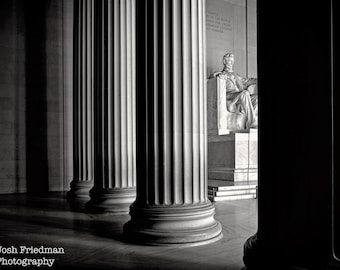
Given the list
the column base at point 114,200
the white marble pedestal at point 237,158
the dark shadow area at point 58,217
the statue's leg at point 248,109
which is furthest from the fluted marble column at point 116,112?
the statue's leg at point 248,109

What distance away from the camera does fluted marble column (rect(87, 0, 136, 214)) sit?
7879mm

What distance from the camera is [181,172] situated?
5.49 meters

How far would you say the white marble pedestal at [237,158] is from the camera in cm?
1107

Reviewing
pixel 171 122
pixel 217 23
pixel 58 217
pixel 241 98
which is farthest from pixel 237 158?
pixel 217 23

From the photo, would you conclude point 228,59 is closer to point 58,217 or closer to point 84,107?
point 84,107

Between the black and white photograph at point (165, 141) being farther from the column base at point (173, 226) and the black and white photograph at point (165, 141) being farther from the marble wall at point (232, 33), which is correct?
the marble wall at point (232, 33)

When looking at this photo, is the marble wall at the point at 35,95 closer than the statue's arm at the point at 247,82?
Yes

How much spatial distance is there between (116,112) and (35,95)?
6466 mm

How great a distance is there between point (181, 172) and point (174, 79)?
52.3 inches

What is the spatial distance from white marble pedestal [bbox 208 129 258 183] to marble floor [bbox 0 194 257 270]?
2.15 meters

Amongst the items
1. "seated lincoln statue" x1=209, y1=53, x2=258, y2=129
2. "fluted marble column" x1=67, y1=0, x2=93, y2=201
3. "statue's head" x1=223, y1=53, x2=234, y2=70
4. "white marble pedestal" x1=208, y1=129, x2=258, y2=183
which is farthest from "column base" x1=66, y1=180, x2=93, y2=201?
"statue's head" x1=223, y1=53, x2=234, y2=70

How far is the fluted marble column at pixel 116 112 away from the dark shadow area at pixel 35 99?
19.3 feet

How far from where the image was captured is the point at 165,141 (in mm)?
5461
